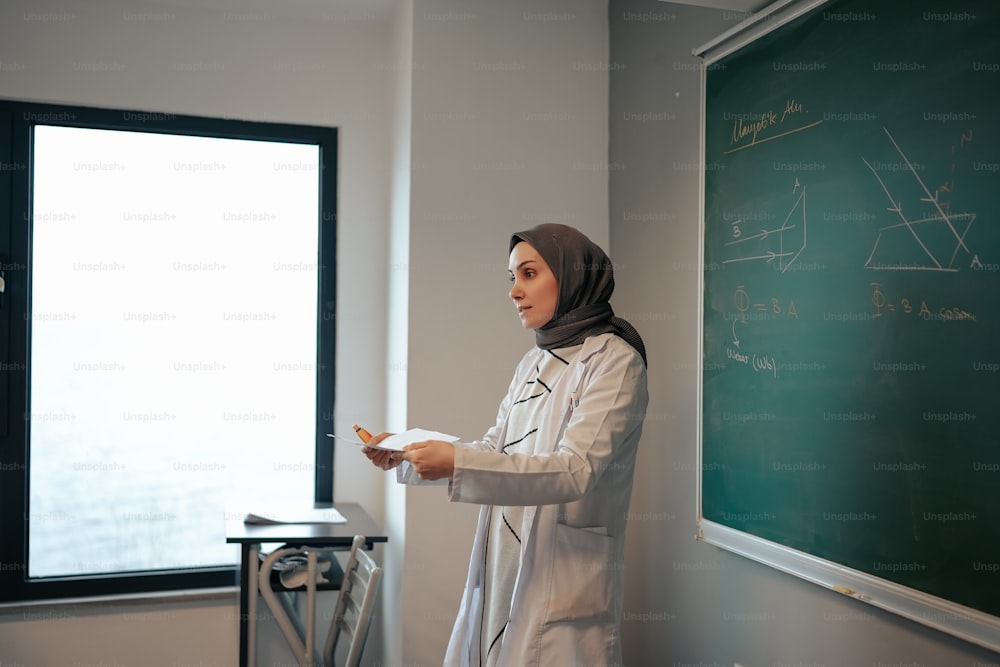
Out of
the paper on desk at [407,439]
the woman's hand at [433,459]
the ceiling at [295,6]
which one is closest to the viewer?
the woman's hand at [433,459]

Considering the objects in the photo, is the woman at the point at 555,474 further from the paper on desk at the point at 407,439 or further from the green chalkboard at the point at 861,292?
the green chalkboard at the point at 861,292

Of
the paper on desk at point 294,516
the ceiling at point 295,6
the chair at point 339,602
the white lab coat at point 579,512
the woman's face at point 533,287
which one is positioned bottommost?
the chair at point 339,602

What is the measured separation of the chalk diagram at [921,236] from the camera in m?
1.59

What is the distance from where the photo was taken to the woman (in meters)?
1.57

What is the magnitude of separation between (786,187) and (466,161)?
4.00 ft

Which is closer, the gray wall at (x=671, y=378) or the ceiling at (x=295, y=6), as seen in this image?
the gray wall at (x=671, y=378)

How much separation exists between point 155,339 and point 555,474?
2199mm

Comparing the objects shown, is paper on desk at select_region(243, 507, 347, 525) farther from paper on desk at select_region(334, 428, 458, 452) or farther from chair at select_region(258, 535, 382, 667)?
paper on desk at select_region(334, 428, 458, 452)

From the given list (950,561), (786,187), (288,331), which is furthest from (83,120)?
(950,561)

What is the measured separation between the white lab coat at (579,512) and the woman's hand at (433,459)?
3 centimetres

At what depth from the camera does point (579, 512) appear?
1740 millimetres

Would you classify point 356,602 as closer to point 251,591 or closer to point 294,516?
point 251,591

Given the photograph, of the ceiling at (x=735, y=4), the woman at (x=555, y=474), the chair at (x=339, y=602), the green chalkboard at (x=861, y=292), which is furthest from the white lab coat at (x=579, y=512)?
the ceiling at (x=735, y=4)

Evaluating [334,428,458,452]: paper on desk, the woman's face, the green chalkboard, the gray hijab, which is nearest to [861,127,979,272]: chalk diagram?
the green chalkboard
